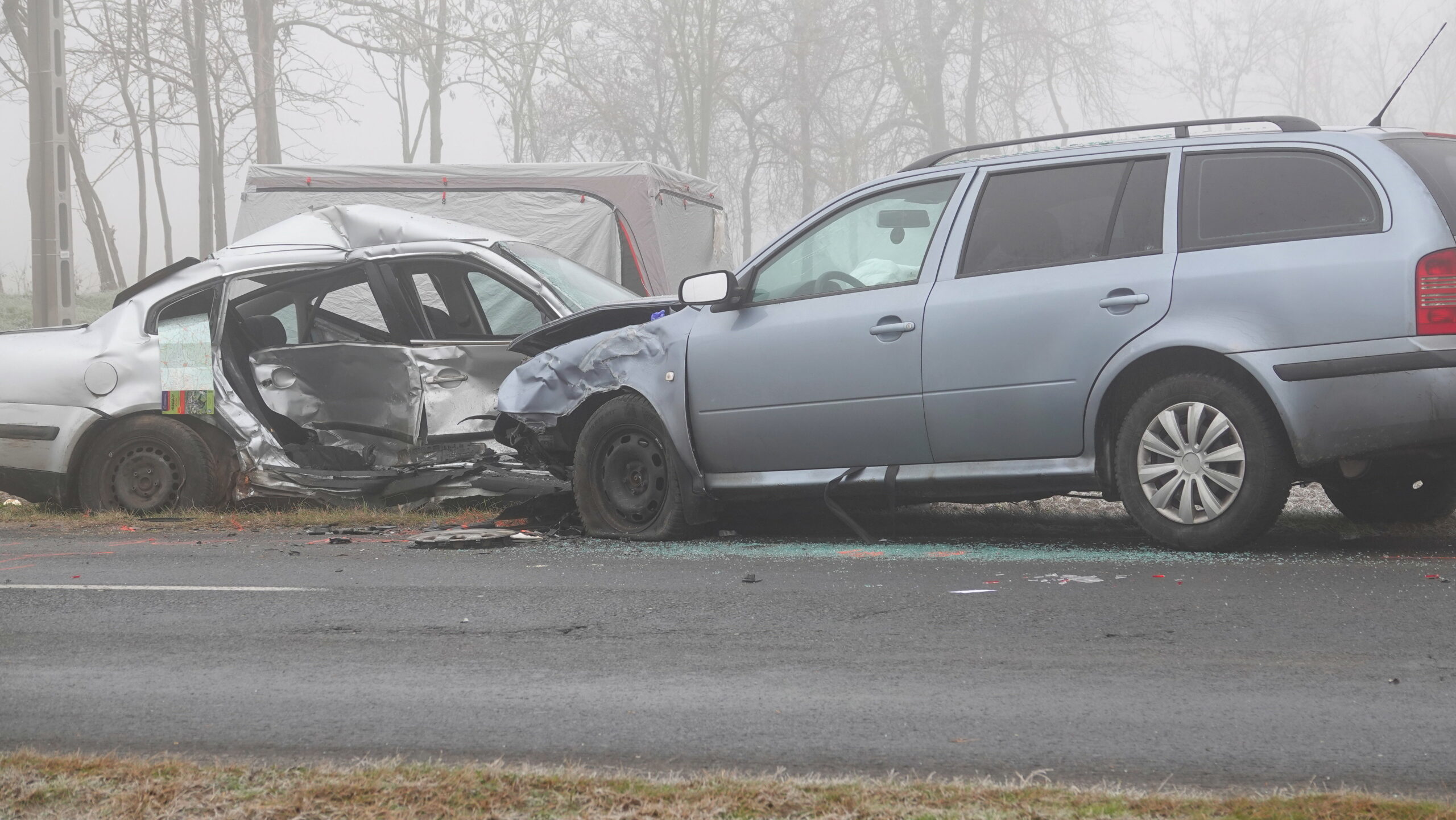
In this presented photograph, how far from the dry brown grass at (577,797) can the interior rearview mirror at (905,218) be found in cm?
374

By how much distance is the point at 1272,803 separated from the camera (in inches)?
113

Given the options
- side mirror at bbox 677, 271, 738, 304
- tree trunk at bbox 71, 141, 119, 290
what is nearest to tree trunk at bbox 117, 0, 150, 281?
tree trunk at bbox 71, 141, 119, 290

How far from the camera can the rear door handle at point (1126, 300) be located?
5645 mm

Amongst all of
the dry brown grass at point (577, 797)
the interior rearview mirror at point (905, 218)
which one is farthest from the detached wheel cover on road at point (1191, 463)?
the dry brown grass at point (577, 797)

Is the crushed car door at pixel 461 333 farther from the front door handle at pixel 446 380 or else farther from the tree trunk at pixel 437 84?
the tree trunk at pixel 437 84

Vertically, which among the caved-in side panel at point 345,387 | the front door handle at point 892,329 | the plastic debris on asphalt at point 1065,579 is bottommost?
the plastic debris on asphalt at point 1065,579

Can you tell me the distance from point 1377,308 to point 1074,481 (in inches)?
53.2

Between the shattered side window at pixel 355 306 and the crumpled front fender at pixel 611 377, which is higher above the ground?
the shattered side window at pixel 355 306

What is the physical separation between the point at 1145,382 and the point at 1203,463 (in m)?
0.41

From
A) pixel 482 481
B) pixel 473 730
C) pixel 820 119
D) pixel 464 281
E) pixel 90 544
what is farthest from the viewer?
pixel 820 119

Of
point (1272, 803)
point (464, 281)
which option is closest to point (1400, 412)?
point (1272, 803)

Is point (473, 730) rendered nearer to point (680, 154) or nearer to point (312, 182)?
point (312, 182)

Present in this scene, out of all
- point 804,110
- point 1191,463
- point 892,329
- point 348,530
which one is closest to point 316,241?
point 348,530

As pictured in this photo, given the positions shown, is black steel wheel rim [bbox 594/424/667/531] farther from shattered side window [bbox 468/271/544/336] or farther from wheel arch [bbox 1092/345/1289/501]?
wheel arch [bbox 1092/345/1289/501]
